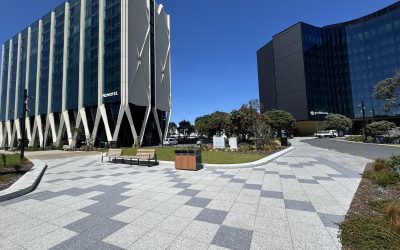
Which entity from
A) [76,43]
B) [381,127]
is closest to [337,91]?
[381,127]

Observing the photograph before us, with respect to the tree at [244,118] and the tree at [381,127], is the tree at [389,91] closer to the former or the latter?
the tree at [381,127]

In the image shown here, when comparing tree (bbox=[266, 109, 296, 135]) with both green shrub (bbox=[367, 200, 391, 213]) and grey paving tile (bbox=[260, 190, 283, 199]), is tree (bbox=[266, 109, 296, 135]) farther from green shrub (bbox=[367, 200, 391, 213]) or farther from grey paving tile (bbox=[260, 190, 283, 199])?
green shrub (bbox=[367, 200, 391, 213])

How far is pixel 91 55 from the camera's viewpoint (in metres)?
44.5

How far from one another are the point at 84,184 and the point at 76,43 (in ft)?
164

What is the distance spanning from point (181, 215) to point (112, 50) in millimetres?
43386

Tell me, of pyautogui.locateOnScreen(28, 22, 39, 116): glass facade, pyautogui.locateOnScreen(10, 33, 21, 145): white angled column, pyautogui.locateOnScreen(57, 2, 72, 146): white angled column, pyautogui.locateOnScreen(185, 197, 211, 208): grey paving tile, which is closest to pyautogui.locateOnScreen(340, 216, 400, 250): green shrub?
pyautogui.locateOnScreen(185, 197, 211, 208): grey paving tile

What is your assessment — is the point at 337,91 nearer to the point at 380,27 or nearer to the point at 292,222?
the point at 380,27

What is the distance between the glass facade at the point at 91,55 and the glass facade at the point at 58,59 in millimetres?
9581

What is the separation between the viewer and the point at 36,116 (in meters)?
54.6

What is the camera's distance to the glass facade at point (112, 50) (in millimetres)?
40500

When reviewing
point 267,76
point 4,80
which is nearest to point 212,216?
point 267,76

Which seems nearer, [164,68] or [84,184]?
[84,184]

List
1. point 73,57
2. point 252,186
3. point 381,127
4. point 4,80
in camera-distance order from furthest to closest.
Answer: point 4,80 < point 73,57 < point 381,127 < point 252,186

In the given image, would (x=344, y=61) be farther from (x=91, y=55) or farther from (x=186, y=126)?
(x=91, y=55)
